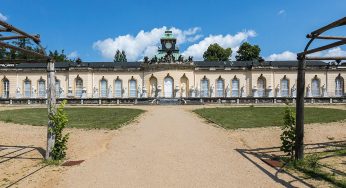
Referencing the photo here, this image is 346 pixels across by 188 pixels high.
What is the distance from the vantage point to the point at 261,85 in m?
48.8

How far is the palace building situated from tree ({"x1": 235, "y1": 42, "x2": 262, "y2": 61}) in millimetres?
12505

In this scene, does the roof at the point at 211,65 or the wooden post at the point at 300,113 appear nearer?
the wooden post at the point at 300,113

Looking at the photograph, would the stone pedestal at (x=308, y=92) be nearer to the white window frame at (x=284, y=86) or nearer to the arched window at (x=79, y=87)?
the white window frame at (x=284, y=86)

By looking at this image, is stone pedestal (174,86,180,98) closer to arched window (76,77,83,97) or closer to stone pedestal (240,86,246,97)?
stone pedestal (240,86,246,97)

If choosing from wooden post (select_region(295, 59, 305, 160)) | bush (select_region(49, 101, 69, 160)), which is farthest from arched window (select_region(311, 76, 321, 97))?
bush (select_region(49, 101, 69, 160))

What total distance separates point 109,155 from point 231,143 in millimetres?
4432

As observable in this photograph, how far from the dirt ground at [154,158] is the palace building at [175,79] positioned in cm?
3256

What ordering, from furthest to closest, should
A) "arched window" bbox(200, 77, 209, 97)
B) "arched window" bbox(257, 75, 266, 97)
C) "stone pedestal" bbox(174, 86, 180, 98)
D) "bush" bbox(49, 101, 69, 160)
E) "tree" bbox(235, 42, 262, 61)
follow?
1. "tree" bbox(235, 42, 262, 61)
2. "arched window" bbox(200, 77, 209, 97)
3. "arched window" bbox(257, 75, 266, 97)
4. "stone pedestal" bbox(174, 86, 180, 98)
5. "bush" bbox(49, 101, 69, 160)

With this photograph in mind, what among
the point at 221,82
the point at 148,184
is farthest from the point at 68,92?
the point at 148,184

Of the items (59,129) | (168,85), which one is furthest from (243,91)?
(59,129)

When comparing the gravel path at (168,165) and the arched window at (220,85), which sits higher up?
the arched window at (220,85)

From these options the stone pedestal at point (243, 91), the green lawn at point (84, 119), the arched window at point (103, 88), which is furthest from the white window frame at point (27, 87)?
the stone pedestal at point (243, 91)

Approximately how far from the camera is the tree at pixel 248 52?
208 ft

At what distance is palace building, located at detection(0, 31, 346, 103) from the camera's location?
47719mm
